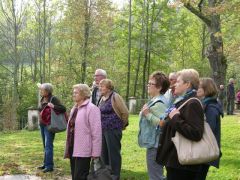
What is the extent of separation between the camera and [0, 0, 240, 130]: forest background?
85.9 feet

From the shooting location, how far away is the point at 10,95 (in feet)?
113

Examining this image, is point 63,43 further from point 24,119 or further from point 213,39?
point 213,39

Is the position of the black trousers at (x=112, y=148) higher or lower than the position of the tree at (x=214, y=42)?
lower

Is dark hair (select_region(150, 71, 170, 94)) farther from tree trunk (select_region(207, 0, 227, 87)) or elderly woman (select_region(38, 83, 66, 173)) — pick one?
tree trunk (select_region(207, 0, 227, 87))

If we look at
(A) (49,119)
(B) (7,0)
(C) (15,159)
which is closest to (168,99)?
(A) (49,119)

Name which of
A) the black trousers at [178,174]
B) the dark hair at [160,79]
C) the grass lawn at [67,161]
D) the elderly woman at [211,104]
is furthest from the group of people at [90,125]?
the black trousers at [178,174]

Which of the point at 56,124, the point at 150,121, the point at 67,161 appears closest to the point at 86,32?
the point at 67,161

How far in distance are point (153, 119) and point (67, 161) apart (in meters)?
4.92

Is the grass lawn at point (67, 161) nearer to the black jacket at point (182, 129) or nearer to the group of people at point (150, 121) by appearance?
the group of people at point (150, 121)

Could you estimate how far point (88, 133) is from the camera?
6.05 m

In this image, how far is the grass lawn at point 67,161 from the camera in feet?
27.9

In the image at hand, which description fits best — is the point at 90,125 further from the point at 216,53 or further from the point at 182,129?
the point at 216,53

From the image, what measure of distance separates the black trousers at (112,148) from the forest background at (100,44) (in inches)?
266

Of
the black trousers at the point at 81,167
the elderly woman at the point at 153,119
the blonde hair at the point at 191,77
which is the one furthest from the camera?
the black trousers at the point at 81,167
